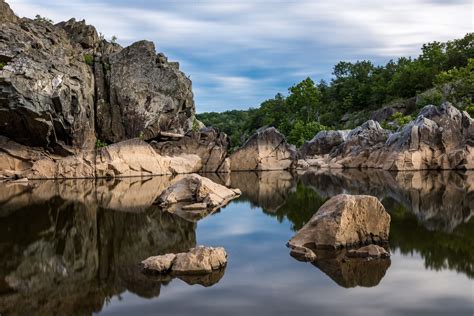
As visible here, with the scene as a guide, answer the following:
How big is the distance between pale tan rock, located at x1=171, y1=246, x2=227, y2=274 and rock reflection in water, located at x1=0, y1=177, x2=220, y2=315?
29 cm

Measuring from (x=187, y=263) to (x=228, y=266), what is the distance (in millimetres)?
996

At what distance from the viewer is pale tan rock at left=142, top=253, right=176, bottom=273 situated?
9.84m

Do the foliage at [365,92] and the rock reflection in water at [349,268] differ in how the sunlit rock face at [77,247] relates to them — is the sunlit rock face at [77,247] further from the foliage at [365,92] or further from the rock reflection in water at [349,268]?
the foliage at [365,92]

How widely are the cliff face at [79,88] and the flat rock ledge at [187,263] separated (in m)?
25.5

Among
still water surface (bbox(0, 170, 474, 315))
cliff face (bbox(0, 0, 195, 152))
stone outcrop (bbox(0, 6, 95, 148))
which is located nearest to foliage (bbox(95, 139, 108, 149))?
cliff face (bbox(0, 0, 195, 152))

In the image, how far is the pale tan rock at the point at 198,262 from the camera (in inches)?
385

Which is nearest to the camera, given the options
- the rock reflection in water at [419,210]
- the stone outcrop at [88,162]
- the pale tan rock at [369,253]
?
the pale tan rock at [369,253]

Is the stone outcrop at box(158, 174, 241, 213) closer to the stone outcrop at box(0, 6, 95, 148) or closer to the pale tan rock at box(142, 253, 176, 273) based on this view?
the pale tan rock at box(142, 253, 176, 273)

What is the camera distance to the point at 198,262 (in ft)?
32.5

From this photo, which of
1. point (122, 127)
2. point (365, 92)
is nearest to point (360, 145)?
point (122, 127)

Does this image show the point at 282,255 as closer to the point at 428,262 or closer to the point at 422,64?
the point at 428,262

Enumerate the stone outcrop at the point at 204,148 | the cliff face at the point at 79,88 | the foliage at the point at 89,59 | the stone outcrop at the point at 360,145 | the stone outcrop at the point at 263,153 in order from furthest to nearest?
the stone outcrop at the point at 360,145 → the stone outcrop at the point at 263,153 → the foliage at the point at 89,59 → the stone outcrop at the point at 204,148 → the cliff face at the point at 79,88

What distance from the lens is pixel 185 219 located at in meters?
16.3

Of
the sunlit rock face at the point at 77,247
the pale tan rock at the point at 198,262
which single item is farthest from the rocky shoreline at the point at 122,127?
the pale tan rock at the point at 198,262
